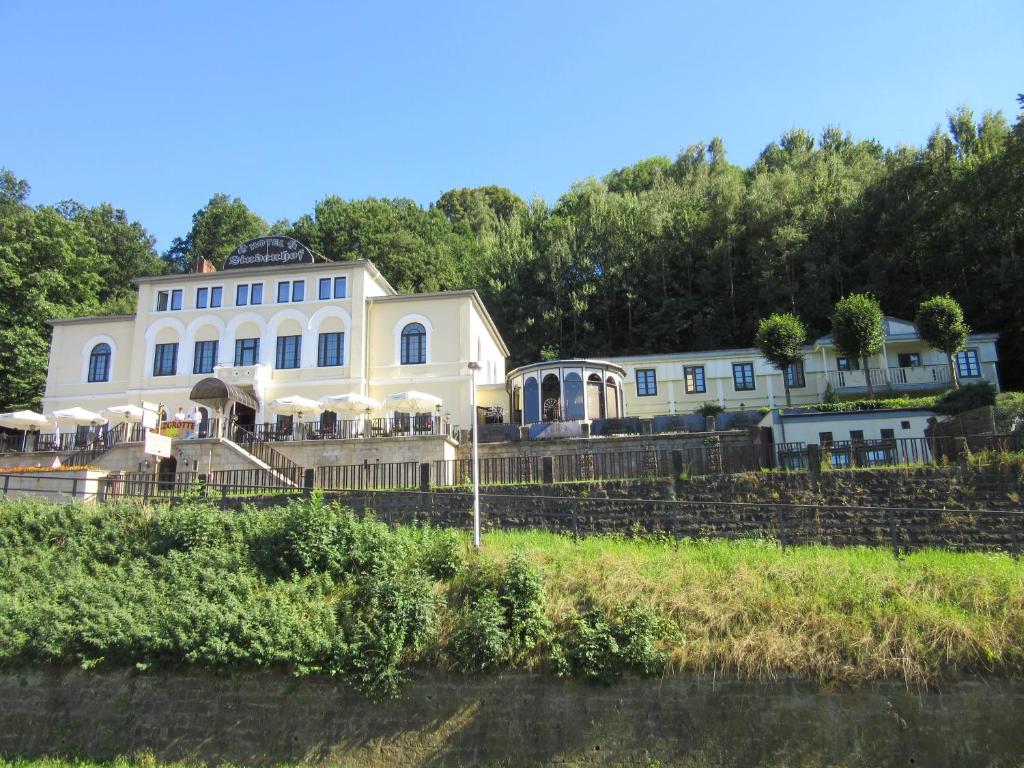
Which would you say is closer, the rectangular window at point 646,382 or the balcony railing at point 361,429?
the balcony railing at point 361,429

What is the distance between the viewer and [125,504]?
17.7 meters

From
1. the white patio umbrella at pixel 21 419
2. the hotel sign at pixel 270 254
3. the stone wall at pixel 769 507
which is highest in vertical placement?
the hotel sign at pixel 270 254

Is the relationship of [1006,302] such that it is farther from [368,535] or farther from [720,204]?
[368,535]

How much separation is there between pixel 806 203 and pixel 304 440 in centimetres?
3238

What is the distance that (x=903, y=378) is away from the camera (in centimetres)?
3412

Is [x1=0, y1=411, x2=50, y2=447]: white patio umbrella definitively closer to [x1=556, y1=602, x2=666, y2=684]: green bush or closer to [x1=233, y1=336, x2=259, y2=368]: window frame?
[x1=233, y1=336, x2=259, y2=368]: window frame

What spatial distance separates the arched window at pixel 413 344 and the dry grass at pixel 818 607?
19464 mm

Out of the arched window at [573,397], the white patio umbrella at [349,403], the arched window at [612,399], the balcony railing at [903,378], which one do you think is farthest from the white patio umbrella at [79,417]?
the balcony railing at [903,378]

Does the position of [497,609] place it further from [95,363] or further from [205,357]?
[95,363]

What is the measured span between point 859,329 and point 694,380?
27.5 ft

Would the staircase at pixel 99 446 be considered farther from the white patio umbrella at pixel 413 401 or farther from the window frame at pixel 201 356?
the white patio umbrella at pixel 413 401

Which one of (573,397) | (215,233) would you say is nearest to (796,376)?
(573,397)

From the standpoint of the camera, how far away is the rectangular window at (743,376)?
36531mm

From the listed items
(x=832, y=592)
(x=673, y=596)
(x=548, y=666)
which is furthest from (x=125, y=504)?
(x=832, y=592)
